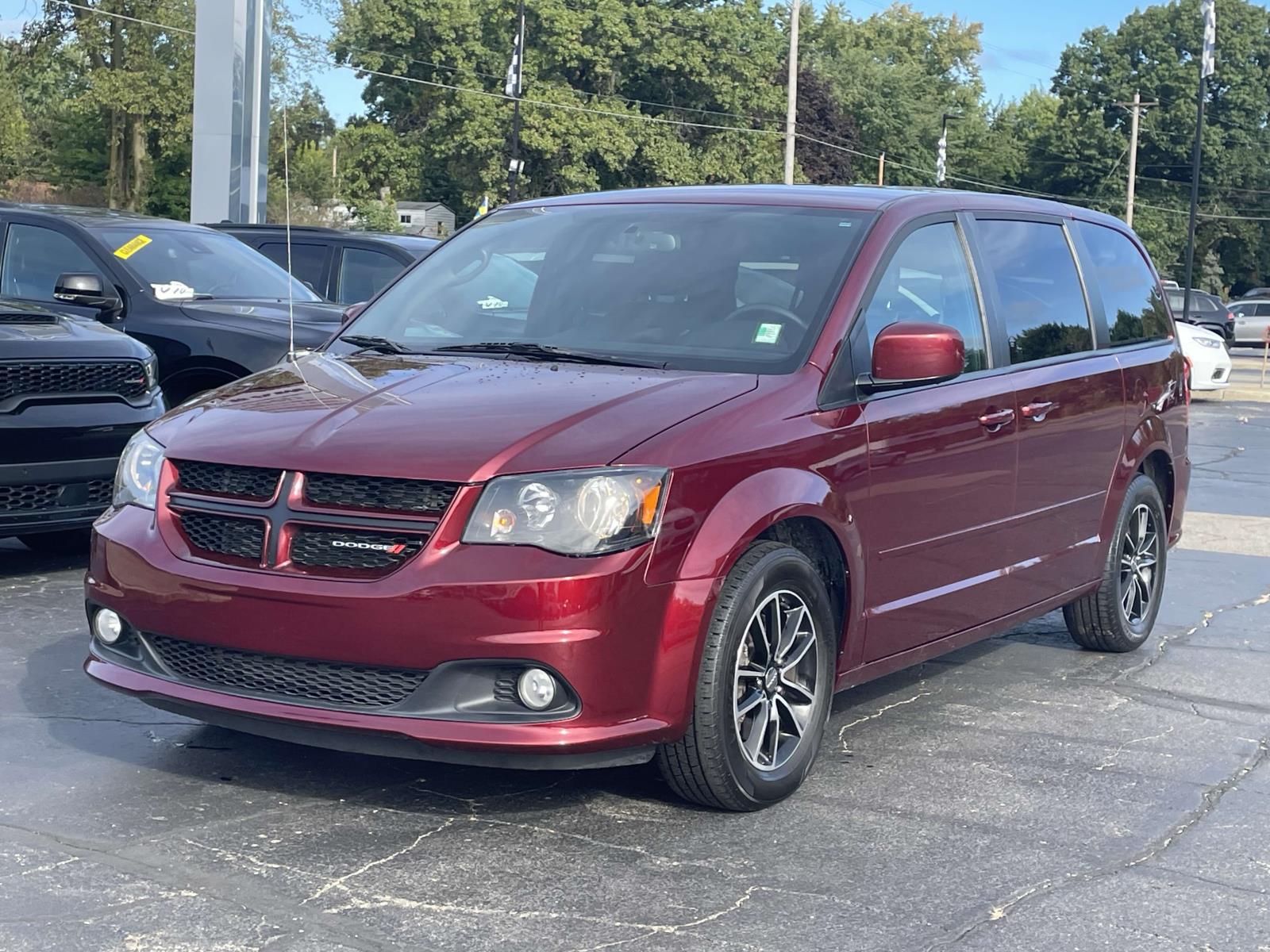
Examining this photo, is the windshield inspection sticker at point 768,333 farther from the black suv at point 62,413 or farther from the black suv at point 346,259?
the black suv at point 346,259

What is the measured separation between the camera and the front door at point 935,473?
4949mm

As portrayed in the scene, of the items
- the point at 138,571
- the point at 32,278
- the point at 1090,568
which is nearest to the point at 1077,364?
the point at 1090,568

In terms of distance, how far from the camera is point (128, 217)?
10.3 m

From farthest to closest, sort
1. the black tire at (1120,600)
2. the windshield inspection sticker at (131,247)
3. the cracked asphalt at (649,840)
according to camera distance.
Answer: the windshield inspection sticker at (131,247) < the black tire at (1120,600) < the cracked asphalt at (649,840)

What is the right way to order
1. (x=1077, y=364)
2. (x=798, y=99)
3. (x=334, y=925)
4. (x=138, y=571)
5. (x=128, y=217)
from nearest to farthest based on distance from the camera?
(x=334, y=925) < (x=138, y=571) < (x=1077, y=364) < (x=128, y=217) < (x=798, y=99)

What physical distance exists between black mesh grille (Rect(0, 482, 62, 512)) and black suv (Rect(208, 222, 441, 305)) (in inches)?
211

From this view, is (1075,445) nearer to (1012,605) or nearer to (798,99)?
(1012,605)

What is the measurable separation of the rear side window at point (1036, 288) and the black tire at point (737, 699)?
5.57ft

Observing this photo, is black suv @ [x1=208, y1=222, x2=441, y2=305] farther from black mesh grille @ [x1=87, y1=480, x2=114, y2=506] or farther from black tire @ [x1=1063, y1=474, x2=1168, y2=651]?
black tire @ [x1=1063, y1=474, x2=1168, y2=651]

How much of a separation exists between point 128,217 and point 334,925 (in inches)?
301

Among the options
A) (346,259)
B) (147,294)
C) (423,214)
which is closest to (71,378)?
(147,294)

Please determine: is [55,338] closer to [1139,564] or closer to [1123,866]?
[1139,564]

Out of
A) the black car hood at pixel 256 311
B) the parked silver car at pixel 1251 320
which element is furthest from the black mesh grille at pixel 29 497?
the parked silver car at pixel 1251 320

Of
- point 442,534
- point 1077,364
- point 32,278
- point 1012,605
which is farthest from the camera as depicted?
point 32,278
